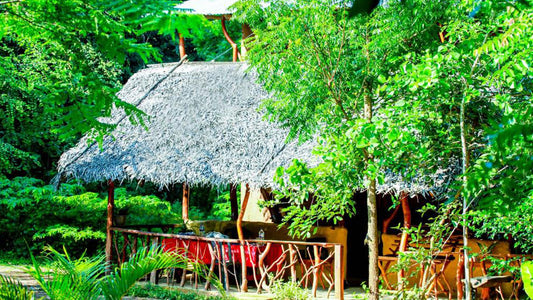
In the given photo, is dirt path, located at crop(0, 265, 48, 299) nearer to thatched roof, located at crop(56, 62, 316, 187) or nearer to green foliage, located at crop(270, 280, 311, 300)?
thatched roof, located at crop(56, 62, 316, 187)

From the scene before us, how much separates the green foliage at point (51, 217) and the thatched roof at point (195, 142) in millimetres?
2550

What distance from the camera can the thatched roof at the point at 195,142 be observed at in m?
7.37

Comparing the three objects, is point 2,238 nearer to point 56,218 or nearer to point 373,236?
point 56,218

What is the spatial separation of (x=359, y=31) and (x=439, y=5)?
26.8 inches

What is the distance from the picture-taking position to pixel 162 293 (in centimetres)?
721

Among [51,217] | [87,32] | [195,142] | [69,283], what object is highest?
[87,32]

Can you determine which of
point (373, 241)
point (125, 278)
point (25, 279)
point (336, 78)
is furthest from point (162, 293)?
point (125, 278)

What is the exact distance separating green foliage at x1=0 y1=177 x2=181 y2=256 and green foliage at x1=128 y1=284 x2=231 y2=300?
11.5 ft

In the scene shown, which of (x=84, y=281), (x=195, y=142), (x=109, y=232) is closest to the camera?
(x=84, y=281)

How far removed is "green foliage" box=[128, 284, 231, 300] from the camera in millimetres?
6984

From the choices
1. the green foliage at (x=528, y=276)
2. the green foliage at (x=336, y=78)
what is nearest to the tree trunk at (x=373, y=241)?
the green foliage at (x=336, y=78)

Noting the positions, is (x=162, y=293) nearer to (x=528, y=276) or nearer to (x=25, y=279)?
(x=25, y=279)

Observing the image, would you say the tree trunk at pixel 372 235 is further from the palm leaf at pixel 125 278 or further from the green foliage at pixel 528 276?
the palm leaf at pixel 125 278

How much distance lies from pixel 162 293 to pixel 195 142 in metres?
1.99
